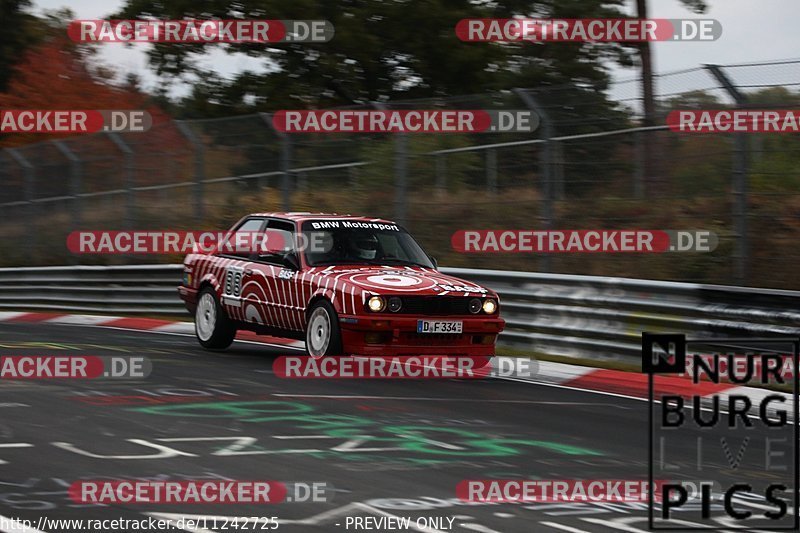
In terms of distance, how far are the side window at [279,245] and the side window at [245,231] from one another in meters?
0.20

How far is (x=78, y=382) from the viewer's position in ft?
36.1

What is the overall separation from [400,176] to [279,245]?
Answer: 3317 mm

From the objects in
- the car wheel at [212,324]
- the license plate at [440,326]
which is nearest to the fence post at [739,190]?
the license plate at [440,326]

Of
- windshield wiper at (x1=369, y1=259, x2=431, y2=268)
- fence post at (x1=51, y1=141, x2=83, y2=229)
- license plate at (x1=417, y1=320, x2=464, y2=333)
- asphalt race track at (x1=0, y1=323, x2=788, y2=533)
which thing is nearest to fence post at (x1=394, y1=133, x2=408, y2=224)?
windshield wiper at (x1=369, y1=259, x2=431, y2=268)

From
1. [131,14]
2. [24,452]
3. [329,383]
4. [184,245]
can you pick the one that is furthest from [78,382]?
[131,14]

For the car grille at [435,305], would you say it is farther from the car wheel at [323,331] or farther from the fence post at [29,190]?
the fence post at [29,190]

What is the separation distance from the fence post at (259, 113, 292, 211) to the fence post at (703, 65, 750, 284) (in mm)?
7142

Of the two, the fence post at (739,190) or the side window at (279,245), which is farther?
the side window at (279,245)

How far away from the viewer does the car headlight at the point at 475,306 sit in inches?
474

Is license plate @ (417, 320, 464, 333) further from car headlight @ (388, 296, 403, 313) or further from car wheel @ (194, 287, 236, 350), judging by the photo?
car wheel @ (194, 287, 236, 350)

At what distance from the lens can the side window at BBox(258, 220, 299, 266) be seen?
42.0ft

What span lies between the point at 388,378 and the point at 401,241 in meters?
2.14

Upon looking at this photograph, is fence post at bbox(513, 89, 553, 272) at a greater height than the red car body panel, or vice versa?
fence post at bbox(513, 89, 553, 272)

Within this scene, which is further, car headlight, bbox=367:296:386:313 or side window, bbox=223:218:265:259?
side window, bbox=223:218:265:259
